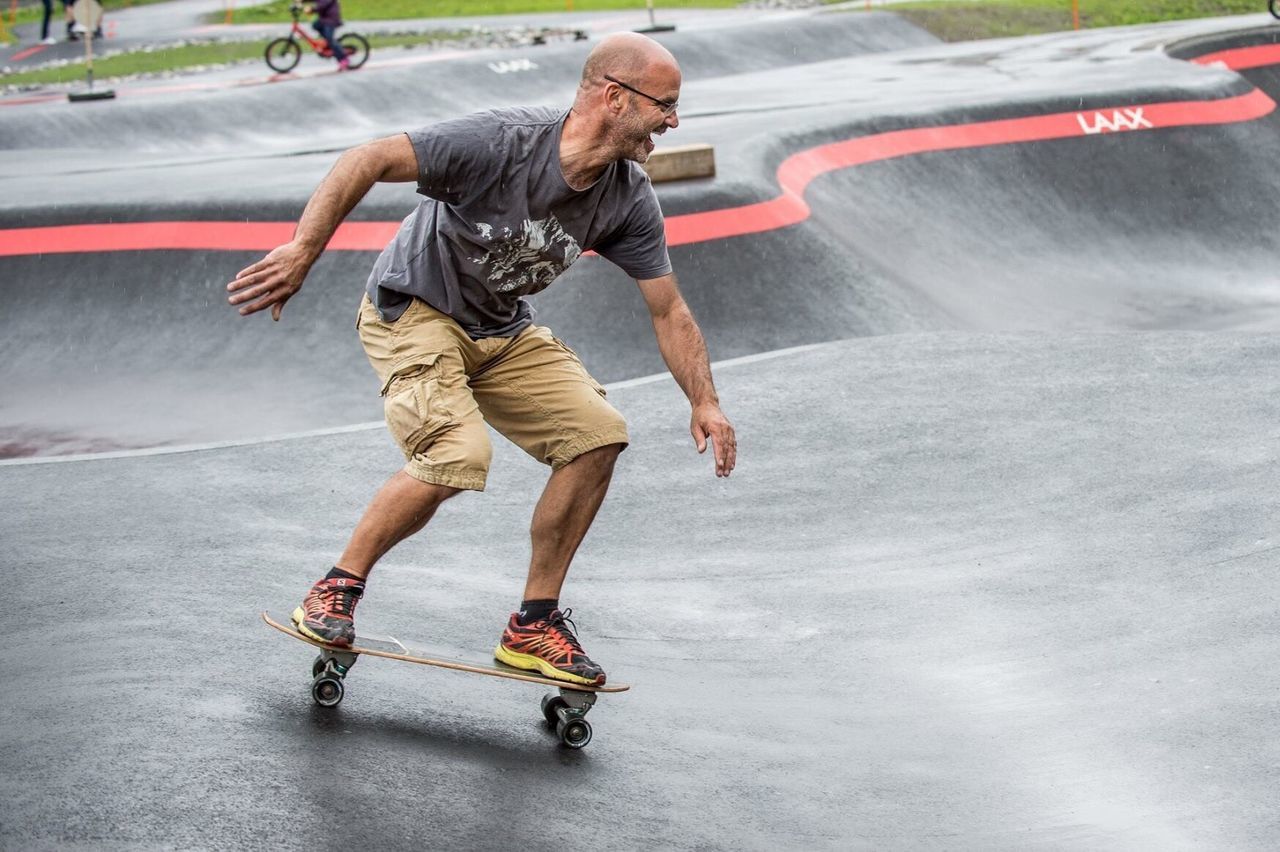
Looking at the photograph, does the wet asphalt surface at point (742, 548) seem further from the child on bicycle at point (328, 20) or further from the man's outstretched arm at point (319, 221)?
the child on bicycle at point (328, 20)

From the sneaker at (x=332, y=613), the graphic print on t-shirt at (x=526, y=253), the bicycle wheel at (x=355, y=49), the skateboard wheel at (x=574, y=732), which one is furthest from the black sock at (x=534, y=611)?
the bicycle wheel at (x=355, y=49)

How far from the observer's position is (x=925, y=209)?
39.6ft

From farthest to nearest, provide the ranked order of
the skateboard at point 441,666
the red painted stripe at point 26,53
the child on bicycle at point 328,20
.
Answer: the red painted stripe at point 26,53 → the child on bicycle at point 328,20 → the skateboard at point 441,666

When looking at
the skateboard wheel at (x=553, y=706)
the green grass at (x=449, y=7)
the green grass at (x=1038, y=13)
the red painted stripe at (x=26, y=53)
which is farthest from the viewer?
the green grass at (x=449, y=7)

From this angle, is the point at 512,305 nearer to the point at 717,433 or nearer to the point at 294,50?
the point at 717,433

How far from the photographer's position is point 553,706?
427cm

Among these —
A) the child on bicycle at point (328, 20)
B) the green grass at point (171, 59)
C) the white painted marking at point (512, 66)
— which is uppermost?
the child on bicycle at point (328, 20)

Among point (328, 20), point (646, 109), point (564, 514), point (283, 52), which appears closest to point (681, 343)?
point (564, 514)

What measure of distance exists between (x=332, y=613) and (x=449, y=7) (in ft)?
102

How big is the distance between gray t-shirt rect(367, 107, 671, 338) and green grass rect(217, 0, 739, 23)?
28.3m

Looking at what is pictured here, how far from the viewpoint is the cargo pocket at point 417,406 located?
3984mm

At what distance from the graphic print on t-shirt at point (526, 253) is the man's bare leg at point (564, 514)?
57 cm

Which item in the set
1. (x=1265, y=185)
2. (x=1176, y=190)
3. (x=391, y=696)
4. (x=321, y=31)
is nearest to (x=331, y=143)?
(x=321, y=31)

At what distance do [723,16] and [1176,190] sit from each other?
1781cm
